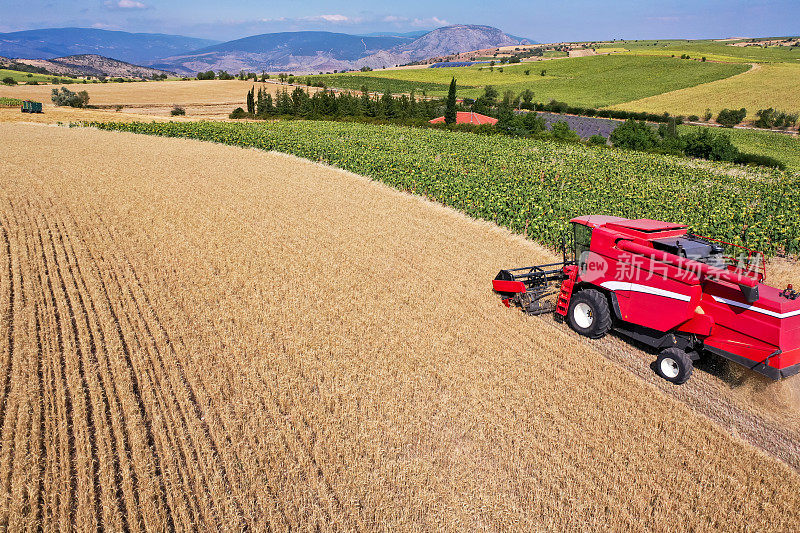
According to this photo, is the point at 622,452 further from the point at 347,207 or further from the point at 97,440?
the point at 347,207

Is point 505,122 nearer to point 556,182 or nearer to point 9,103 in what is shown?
point 556,182

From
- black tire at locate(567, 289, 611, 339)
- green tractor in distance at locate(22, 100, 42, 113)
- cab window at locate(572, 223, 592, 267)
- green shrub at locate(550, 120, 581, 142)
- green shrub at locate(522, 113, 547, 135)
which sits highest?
green tractor in distance at locate(22, 100, 42, 113)

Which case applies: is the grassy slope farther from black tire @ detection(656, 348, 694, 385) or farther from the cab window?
black tire @ detection(656, 348, 694, 385)

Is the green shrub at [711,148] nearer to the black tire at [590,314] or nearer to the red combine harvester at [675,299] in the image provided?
the red combine harvester at [675,299]

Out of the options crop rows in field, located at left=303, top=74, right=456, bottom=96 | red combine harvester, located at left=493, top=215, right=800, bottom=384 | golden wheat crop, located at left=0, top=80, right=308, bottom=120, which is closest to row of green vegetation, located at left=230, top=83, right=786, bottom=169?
golden wheat crop, located at left=0, top=80, right=308, bottom=120

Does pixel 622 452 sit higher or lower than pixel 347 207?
lower

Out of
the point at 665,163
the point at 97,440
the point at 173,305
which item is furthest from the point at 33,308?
the point at 665,163
